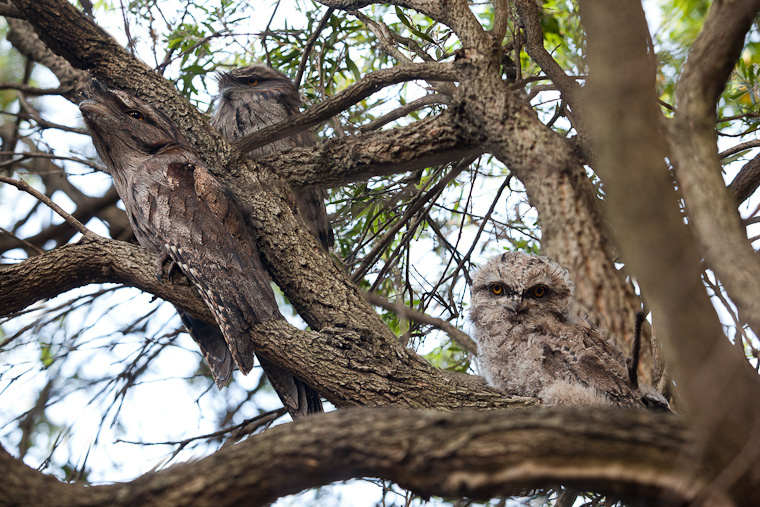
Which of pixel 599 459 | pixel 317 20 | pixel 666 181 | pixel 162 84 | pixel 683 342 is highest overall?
pixel 317 20

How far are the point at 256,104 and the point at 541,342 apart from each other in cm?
306

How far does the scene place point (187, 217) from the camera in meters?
3.18

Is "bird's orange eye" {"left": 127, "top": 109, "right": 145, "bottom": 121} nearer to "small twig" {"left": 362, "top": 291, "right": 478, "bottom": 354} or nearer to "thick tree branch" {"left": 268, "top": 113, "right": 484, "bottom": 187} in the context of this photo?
"thick tree branch" {"left": 268, "top": 113, "right": 484, "bottom": 187}

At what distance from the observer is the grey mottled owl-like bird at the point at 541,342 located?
2775mm

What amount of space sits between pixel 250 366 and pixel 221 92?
2.99 meters

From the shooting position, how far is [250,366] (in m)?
2.88

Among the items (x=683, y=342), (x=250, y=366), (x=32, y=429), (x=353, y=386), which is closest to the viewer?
(x=683, y=342)

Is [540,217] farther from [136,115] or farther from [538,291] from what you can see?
[136,115]

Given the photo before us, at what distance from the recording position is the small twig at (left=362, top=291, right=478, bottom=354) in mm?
3087

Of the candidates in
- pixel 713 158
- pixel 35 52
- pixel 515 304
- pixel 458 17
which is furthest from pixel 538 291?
pixel 35 52

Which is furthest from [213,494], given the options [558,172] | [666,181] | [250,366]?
[558,172]

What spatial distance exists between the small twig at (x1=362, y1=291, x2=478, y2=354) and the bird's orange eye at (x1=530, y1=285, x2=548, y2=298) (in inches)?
Result: 19.3

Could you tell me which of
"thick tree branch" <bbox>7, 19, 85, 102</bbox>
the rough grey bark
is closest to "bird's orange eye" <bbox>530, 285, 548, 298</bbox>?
the rough grey bark

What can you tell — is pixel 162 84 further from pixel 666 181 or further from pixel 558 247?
pixel 666 181
